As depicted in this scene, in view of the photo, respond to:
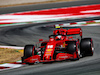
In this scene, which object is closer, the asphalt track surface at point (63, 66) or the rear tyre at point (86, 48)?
the asphalt track surface at point (63, 66)

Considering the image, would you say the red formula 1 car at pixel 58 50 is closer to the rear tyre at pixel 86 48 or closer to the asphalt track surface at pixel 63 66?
the rear tyre at pixel 86 48

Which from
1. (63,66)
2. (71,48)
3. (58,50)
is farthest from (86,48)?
(63,66)

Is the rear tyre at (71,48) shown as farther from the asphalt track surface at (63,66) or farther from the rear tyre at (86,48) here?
the rear tyre at (86,48)

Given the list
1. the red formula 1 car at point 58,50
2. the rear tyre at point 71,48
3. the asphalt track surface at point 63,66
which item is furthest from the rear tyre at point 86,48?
the rear tyre at point 71,48

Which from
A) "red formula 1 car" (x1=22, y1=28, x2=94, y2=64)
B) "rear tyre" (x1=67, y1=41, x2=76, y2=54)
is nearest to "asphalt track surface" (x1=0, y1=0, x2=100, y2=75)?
"red formula 1 car" (x1=22, y1=28, x2=94, y2=64)

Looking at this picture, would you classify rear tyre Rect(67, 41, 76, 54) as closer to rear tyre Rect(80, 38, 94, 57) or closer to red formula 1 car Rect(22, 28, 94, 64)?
red formula 1 car Rect(22, 28, 94, 64)

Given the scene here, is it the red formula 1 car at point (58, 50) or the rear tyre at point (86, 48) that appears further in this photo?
the rear tyre at point (86, 48)

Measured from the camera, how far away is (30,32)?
16.0 meters

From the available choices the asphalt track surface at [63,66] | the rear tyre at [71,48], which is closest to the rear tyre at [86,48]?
the asphalt track surface at [63,66]

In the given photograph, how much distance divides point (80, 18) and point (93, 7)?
3.43 m

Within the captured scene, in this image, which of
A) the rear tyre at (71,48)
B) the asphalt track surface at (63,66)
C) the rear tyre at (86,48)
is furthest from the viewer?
the rear tyre at (86,48)

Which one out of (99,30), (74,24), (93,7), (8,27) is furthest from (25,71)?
(93,7)

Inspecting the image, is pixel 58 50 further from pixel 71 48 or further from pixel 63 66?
pixel 63 66

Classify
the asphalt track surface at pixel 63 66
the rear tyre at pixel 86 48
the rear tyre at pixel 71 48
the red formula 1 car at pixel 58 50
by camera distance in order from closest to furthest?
the asphalt track surface at pixel 63 66 → the red formula 1 car at pixel 58 50 → the rear tyre at pixel 71 48 → the rear tyre at pixel 86 48
